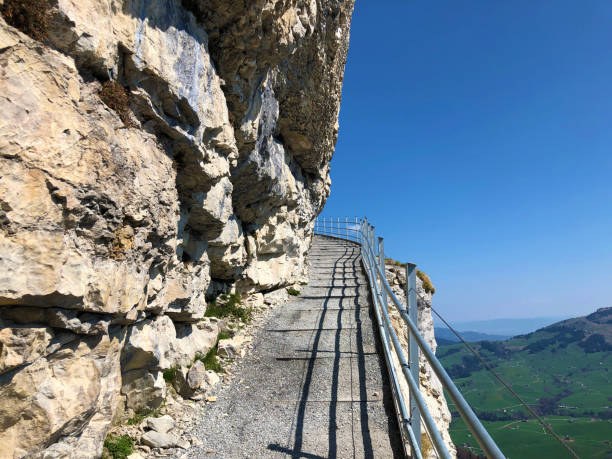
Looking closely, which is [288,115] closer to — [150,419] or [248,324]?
[248,324]

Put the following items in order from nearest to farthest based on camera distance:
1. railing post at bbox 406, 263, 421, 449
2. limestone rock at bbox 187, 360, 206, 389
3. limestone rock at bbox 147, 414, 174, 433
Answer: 1. railing post at bbox 406, 263, 421, 449
2. limestone rock at bbox 147, 414, 174, 433
3. limestone rock at bbox 187, 360, 206, 389

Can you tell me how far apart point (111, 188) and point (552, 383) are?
368 feet

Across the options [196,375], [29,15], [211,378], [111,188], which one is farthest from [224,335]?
[29,15]

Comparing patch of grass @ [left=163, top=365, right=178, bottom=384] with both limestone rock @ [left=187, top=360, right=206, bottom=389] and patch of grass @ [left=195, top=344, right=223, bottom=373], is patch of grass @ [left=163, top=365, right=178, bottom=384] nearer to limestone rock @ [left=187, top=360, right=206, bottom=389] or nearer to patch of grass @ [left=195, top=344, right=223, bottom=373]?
limestone rock @ [left=187, top=360, right=206, bottom=389]

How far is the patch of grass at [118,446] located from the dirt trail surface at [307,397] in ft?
2.42

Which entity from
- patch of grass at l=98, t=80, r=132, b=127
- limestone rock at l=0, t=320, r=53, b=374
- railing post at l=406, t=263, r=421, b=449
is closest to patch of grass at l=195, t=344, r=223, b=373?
limestone rock at l=0, t=320, r=53, b=374

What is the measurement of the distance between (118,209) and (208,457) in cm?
318

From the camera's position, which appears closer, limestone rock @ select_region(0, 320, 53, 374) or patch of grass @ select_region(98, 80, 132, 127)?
limestone rock @ select_region(0, 320, 53, 374)

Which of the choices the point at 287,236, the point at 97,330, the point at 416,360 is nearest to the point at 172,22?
the point at 97,330

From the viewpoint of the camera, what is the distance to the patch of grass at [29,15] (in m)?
2.98

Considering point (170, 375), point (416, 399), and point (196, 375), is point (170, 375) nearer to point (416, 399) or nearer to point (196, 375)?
point (196, 375)

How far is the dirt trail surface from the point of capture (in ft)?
15.1

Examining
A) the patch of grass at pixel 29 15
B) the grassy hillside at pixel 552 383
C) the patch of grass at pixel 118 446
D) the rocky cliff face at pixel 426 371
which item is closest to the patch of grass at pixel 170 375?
the patch of grass at pixel 118 446

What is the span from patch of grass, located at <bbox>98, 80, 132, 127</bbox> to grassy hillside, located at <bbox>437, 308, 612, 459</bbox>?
61.5 meters
